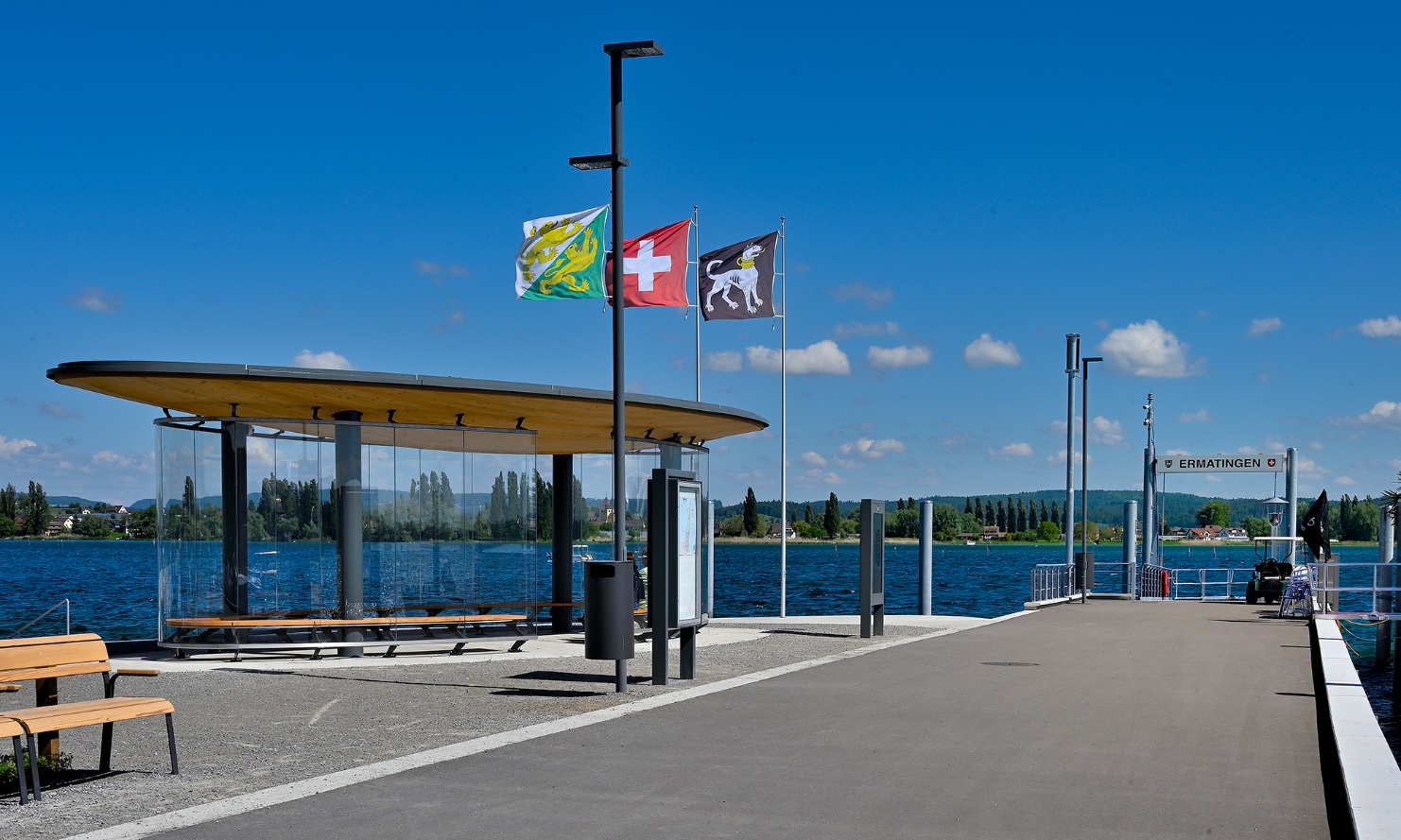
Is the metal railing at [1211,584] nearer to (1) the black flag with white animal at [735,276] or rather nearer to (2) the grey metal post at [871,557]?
(1) the black flag with white animal at [735,276]

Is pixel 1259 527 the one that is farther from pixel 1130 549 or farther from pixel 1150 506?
pixel 1130 549

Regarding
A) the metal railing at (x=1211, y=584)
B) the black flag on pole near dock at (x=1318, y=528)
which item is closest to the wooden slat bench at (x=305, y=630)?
the black flag on pole near dock at (x=1318, y=528)

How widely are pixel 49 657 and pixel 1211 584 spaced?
1158 inches

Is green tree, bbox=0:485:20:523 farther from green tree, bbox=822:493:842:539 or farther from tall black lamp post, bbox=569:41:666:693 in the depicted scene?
tall black lamp post, bbox=569:41:666:693

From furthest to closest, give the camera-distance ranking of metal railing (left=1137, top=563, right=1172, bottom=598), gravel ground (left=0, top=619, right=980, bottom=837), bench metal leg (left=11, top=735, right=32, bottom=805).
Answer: metal railing (left=1137, top=563, right=1172, bottom=598) → gravel ground (left=0, top=619, right=980, bottom=837) → bench metal leg (left=11, top=735, right=32, bottom=805)

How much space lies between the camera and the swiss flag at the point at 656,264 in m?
25.0

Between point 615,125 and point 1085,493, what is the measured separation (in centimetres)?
2932

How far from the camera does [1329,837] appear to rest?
7.18 meters

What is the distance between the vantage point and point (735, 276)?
90.2 ft

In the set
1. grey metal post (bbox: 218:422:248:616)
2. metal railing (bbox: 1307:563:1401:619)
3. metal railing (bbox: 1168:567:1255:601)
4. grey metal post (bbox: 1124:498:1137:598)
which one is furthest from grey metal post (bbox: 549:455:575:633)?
grey metal post (bbox: 1124:498:1137:598)

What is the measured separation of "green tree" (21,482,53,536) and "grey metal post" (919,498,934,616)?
10755 centimetres

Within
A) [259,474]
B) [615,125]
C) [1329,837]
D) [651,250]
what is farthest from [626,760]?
[651,250]

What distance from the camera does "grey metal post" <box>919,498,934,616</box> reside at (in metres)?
29.1

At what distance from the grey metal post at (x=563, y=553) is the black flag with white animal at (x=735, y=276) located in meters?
6.29
